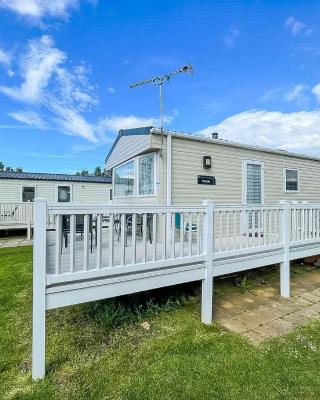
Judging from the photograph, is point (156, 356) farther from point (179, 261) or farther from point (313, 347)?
point (313, 347)

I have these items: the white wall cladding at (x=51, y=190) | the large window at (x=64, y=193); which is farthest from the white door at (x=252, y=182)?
the large window at (x=64, y=193)

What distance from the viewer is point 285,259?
460cm

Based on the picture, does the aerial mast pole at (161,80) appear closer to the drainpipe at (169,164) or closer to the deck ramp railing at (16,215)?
the drainpipe at (169,164)

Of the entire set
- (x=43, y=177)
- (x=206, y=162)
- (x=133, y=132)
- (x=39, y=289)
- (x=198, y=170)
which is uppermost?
(x=133, y=132)

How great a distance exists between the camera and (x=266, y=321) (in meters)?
3.59

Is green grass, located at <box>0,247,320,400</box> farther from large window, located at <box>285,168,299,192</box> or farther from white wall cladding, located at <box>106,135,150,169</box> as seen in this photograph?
large window, located at <box>285,168,299,192</box>

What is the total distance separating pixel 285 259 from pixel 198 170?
3.13 metres

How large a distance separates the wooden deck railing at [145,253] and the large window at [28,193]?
11.0 metres

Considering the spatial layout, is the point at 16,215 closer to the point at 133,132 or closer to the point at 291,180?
the point at 133,132

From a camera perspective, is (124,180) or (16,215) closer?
(124,180)

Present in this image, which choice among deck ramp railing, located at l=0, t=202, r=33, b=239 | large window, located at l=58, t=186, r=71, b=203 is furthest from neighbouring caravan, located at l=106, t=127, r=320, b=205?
large window, located at l=58, t=186, r=71, b=203

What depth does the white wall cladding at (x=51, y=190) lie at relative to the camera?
1459 centimetres

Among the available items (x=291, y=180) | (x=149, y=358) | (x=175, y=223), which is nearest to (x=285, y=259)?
(x=175, y=223)

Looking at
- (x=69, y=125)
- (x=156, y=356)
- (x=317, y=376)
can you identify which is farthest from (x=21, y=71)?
(x=317, y=376)
